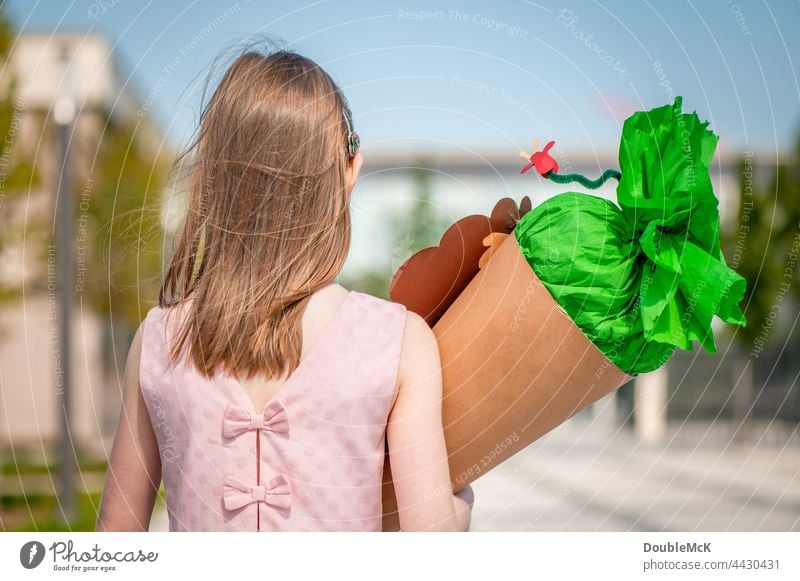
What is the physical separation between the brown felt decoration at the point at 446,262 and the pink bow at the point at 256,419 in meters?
0.32

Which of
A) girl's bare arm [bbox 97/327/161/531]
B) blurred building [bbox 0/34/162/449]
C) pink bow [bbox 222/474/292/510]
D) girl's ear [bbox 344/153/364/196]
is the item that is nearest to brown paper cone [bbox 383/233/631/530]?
pink bow [bbox 222/474/292/510]

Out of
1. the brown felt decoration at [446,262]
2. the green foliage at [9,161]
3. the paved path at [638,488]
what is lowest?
the paved path at [638,488]

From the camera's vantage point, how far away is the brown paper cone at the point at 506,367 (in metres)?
1.47

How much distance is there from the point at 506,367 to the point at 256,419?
0.43 metres

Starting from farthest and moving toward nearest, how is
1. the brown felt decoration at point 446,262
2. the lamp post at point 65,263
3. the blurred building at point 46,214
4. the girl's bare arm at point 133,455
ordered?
the blurred building at point 46,214, the lamp post at point 65,263, the brown felt decoration at point 446,262, the girl's bare arm at point 133,455

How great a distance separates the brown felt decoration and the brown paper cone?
0.06 metres

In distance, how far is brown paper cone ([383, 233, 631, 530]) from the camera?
1.47 metres

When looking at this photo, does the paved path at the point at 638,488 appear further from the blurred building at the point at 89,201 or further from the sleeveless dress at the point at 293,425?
the sleeveless dress at the point at 293,425

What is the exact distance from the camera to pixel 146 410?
1.46 m

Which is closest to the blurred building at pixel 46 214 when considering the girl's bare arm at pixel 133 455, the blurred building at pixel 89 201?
the blurred building at pixel 89 201

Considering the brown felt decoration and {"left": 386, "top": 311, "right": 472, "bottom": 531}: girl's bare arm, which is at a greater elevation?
the brown felt decoration

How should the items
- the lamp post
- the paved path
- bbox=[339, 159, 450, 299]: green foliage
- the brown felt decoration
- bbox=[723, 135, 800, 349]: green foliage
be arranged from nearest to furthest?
the brown felt decoration < bbox=[339, 159, 450, 299]: green foliage < the lamp post < the paved path < bbox=[723, 135, 800, 349]: green foliage

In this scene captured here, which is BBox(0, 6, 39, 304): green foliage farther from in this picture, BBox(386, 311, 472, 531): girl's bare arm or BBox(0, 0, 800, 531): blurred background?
BBox(386, 311, 472, 531): girl's bare arm

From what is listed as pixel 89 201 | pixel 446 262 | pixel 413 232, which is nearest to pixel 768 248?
pixel 89 201
